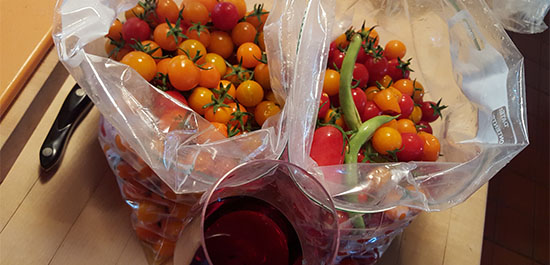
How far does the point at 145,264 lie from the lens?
1.77ft

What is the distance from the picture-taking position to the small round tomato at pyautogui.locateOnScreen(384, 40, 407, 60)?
65 cm

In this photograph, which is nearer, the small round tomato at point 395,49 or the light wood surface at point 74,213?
the light wood surface at point 74,213

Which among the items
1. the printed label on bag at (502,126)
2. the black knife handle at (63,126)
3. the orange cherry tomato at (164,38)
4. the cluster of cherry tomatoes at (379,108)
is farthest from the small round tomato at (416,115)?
the black knife handle at (63,126)

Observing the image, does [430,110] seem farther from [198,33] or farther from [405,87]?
[198,33]

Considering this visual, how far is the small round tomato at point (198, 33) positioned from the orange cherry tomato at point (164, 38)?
2cm

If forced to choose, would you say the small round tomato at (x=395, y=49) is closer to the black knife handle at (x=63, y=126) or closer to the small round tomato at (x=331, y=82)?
the small round tomato at (x=331, y=82)

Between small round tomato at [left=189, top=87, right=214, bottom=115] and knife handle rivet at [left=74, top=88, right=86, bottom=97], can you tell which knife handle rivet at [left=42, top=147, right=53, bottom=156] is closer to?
knife handle rivet at [left=74, top=88, right=86, bottom=97]

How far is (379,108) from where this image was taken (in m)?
0.60

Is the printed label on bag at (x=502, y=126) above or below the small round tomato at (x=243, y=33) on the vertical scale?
below

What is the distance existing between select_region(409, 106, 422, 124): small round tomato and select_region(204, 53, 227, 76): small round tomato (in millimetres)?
276

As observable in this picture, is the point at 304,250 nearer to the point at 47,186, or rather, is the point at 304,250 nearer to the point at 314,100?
the point at 314,100

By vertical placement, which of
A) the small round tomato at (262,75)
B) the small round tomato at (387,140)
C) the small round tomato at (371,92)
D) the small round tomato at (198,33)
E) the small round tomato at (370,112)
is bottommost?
the small round tomato at (387,140)

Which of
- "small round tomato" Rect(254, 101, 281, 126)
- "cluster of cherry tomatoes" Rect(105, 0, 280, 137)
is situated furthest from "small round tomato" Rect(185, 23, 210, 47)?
"small round tomato" Rect(254, 101, 281, 126)

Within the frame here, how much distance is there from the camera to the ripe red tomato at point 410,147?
22.1 inches
